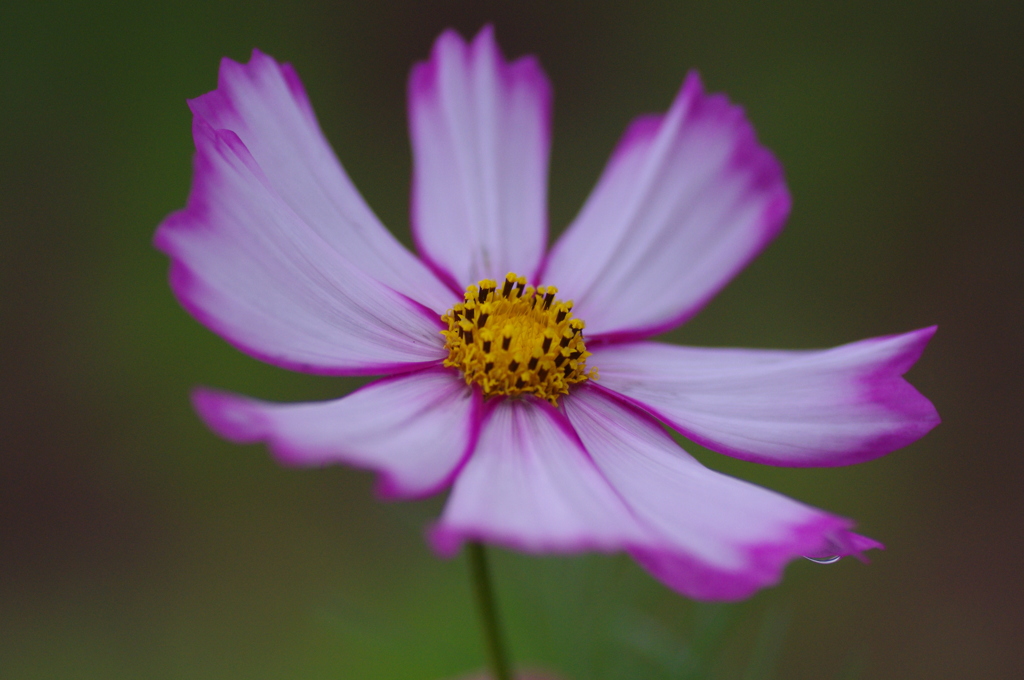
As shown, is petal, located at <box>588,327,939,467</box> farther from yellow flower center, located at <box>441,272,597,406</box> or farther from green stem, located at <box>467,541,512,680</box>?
green stem, located at <box>467,541,512,680</box>

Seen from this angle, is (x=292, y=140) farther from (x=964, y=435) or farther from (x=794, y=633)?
(x=964, y=435)

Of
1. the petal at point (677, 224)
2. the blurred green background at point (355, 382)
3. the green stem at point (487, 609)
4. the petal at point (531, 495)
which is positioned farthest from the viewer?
the blurred green background at point (355, 382)

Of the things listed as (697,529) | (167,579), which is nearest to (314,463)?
(697,529)

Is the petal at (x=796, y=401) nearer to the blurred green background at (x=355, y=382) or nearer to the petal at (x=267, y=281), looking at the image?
the petal at (x=267, y=281)

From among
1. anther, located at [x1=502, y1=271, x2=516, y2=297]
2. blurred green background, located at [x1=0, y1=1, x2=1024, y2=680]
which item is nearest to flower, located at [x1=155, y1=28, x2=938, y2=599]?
anther, located at [x1=502, y1=271, x2=516, y2=297]

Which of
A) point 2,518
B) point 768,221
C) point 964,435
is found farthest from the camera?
point 964,435

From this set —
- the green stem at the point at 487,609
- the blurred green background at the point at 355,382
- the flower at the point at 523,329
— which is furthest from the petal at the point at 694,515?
the blurred green background at the point at 355,382
